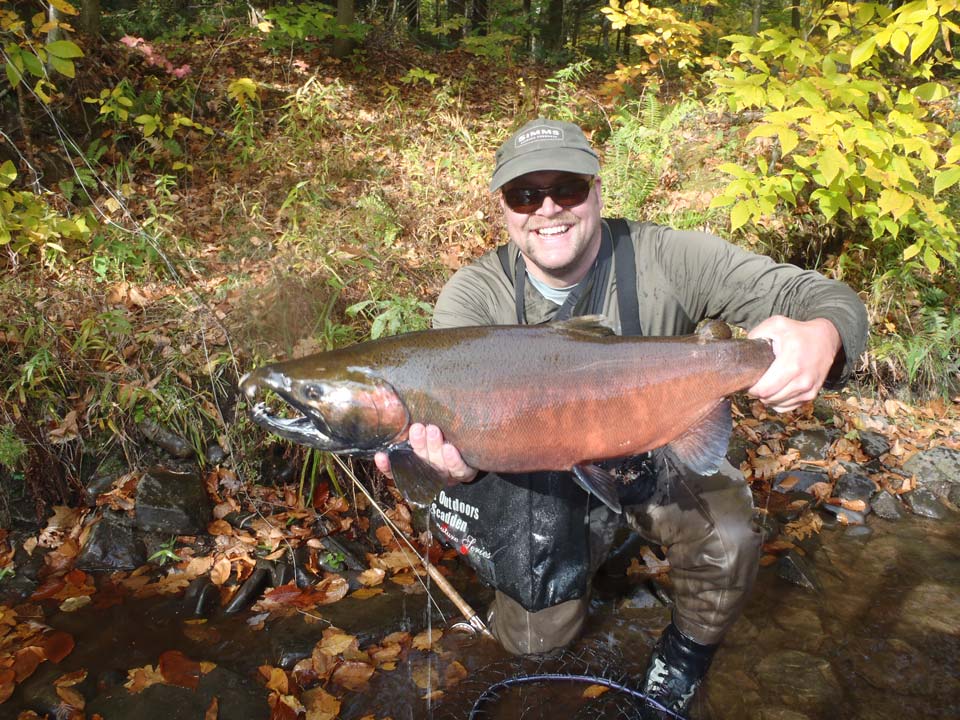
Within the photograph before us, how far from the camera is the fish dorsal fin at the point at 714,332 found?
7.48 feet

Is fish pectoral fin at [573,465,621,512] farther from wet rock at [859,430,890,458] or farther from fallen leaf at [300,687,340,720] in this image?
wet rock at [859,430,890,458]

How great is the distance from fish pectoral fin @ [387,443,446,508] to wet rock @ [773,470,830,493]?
11.1ft

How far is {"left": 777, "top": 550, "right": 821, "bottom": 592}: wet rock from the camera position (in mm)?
3756

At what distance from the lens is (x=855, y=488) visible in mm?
4613

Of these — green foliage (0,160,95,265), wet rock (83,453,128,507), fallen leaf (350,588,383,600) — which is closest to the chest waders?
fallen leaf (350,588,383,600)

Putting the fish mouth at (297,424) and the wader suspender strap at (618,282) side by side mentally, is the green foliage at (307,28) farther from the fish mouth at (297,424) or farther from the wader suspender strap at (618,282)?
the fish mouth at (297,424)

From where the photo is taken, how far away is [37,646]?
3314mm

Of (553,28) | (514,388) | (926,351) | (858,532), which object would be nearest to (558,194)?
(514,388)

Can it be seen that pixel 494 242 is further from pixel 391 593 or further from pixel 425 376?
pixel 425 376

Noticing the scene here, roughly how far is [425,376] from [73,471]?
10.8 ft

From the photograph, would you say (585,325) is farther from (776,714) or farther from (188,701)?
(188,701)

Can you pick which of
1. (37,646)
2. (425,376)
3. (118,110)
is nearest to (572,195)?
(425,376)

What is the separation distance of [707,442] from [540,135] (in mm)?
1635

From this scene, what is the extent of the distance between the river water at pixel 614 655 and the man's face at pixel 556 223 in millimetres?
2093
